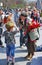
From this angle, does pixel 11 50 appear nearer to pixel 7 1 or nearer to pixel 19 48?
pixel 19 48

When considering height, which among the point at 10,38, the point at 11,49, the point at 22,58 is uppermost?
the point at 10,38

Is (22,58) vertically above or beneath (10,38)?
beneath

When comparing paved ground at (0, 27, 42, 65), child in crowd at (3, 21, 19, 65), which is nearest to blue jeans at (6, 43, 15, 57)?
child in crowd at (3, 21, 19, 65)

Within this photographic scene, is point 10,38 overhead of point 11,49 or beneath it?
overhead

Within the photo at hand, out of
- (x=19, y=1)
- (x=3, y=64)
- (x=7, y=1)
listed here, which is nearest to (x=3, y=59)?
(x=3, y=64)

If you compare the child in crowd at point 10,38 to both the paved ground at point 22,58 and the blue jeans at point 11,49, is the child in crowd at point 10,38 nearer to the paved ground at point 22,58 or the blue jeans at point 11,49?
the blue jeans at point 11,49

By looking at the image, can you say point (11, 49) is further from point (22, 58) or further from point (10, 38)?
point (22, 58)

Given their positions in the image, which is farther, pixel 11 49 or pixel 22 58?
pixel 22 58

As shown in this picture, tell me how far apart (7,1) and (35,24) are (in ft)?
291

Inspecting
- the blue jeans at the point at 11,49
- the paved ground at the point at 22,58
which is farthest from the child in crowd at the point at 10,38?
the paved ground at the point at 22,58

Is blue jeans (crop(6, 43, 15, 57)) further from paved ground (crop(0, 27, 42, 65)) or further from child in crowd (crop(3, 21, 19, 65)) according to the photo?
paved ground (crop(0, 27, 42, 65))

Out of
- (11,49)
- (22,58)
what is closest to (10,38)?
(11,49)

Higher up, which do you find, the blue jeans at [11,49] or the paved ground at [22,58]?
the blue jeans at [11,49]

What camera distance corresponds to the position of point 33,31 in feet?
30.8
